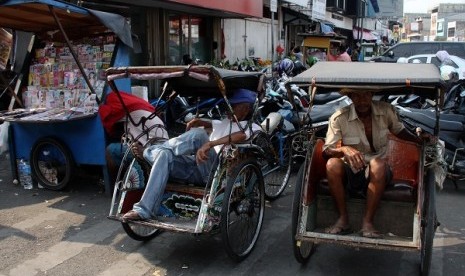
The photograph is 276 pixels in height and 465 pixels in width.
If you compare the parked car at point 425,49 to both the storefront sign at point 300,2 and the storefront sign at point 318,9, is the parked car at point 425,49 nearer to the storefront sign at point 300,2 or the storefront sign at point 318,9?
the storefront sign at point 300,2

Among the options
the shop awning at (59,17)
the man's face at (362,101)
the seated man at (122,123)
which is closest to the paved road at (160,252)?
the seated man at (122,123)

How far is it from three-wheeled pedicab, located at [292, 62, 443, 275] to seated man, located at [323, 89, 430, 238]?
13cm

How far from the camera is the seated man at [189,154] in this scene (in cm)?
396

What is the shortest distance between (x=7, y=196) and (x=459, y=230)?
16.0 feet

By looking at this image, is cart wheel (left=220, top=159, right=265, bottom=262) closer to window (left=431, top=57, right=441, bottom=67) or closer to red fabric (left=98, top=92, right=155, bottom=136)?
red fabric (left=98, top=92, right=155, bottom=136)

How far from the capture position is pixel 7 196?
19.0 feet

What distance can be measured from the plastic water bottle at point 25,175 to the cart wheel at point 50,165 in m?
0.07

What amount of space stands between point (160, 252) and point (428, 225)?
85.1 inches

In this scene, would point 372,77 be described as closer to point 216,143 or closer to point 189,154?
point 216,143

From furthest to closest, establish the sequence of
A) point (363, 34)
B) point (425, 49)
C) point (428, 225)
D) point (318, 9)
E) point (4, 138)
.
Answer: point (363, 34), point (318, 9), point (425, 49), point (4, 138), point (428, 225)

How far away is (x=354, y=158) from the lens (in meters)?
3.69

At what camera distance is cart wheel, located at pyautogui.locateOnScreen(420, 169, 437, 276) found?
11.0 ft

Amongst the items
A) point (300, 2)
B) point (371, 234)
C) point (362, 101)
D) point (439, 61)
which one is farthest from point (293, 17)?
point (371, 234)

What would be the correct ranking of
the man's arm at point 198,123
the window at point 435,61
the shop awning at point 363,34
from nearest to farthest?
the man's arm at point 198,123, the window at point 435,61, the shop awning at point 363,34
